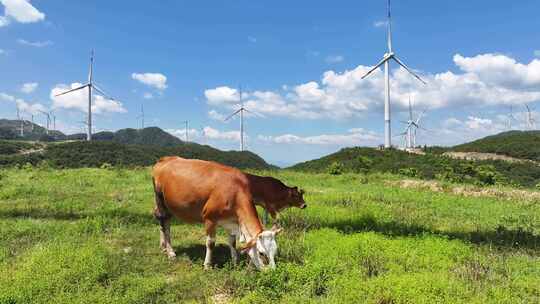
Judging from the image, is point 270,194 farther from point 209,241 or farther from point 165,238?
point 209,241

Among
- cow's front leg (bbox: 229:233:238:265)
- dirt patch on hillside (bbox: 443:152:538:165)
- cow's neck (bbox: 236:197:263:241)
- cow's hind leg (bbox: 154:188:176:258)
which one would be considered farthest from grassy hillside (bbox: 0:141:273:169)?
Result: cow's neck (bbox: 236:197:263:241)

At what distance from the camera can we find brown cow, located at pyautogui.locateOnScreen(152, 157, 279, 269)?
8.16 meters

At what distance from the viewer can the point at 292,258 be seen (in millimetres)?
9414

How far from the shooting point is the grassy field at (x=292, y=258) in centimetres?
734

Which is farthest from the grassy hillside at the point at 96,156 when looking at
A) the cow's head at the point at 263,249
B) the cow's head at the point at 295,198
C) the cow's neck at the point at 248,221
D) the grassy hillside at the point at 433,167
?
the cow's head at the point at 263,249

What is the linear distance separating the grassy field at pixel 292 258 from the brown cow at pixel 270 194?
549 millimetres

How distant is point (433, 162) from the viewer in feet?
174

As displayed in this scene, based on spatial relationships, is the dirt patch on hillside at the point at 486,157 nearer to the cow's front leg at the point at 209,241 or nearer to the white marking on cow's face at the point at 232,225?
the white marking on cow's face at the point at 232,225

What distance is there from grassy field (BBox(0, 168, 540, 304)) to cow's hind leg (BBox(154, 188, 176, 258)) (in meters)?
0.25

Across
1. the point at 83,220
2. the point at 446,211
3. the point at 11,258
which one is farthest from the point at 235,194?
the point at 446,211

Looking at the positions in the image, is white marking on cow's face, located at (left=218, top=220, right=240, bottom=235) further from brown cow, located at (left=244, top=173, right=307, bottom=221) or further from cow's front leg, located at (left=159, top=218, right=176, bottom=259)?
brown cow, located at (left=244, top=173, right=307, bottom=221)

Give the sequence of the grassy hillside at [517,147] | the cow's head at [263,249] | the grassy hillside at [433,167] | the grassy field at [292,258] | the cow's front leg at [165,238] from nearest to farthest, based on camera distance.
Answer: the grassy field at [292,258] → the cow's head at [263,249] → the cow's front leg at [165,238] → the grassy hillside at [433,167] → the grassy hillside at [517,147]

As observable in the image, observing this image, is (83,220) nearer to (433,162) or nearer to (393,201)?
(393,201)

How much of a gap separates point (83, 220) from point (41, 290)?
5597 mm
